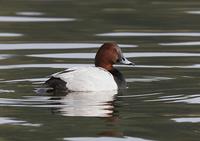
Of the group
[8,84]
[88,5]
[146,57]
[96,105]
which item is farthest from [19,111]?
[88,5]

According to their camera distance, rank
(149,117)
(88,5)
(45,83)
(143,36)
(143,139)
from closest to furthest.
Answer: (143,139), (149,117), (45,83), (143,36), (88,5)

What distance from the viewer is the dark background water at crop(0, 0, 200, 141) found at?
9.32 m

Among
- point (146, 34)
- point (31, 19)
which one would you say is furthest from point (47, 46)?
point (31, 19)

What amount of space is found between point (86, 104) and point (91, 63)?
333 centimetres

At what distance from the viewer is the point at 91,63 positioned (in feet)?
45.7

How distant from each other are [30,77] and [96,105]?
2.00 metres

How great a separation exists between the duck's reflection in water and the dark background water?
0.04ft

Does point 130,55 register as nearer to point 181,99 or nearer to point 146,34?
point 146,34

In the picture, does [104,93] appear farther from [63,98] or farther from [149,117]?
[149,117]

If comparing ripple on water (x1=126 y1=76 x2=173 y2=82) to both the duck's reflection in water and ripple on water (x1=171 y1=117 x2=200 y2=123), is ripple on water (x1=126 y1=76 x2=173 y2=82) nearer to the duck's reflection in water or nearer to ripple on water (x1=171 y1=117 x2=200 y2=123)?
the duck's reflection in water

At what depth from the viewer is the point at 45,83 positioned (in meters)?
11.4

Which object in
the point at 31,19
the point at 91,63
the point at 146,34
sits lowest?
the point at 91,63

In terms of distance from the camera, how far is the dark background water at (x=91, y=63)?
30.6 ft

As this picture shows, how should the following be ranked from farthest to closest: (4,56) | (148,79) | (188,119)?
(4,56) → (148,79) → (188,119)
